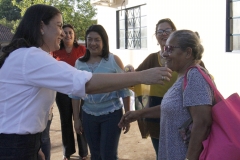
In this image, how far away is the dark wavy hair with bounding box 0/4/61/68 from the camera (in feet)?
6.37

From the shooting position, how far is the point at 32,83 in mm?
1818

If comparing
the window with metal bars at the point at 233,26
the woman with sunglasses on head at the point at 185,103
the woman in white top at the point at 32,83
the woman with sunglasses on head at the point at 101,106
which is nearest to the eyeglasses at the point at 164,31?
the woman with sunglasses on head at the point at 101,106

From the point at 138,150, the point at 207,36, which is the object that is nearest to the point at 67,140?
the point at 138,150

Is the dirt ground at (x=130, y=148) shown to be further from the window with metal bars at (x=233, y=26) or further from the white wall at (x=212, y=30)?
the window with metal bars at (x=233, y=26)

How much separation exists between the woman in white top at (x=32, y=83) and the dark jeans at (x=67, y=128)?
2815mm

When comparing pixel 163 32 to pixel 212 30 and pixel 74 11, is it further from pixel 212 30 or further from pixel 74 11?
pixel 74 11

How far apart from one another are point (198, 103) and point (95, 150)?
186cm

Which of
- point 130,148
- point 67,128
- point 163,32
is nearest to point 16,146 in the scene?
point 163,32

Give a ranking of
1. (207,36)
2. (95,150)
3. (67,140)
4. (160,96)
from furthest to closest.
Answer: (207,36), (67,140), (95,150), (160,96)

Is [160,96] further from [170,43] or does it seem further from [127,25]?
[127,25]

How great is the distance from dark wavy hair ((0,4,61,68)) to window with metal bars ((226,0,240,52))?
12.2 feet

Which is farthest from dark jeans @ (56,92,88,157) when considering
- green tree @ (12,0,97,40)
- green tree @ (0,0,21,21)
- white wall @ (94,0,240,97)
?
green tree @ (0,0,21,21)

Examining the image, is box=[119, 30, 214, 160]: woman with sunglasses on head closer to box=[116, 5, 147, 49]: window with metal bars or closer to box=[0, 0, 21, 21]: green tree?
box=[116, 5, 147, 49]: window with metal bars

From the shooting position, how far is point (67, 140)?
5.00m
